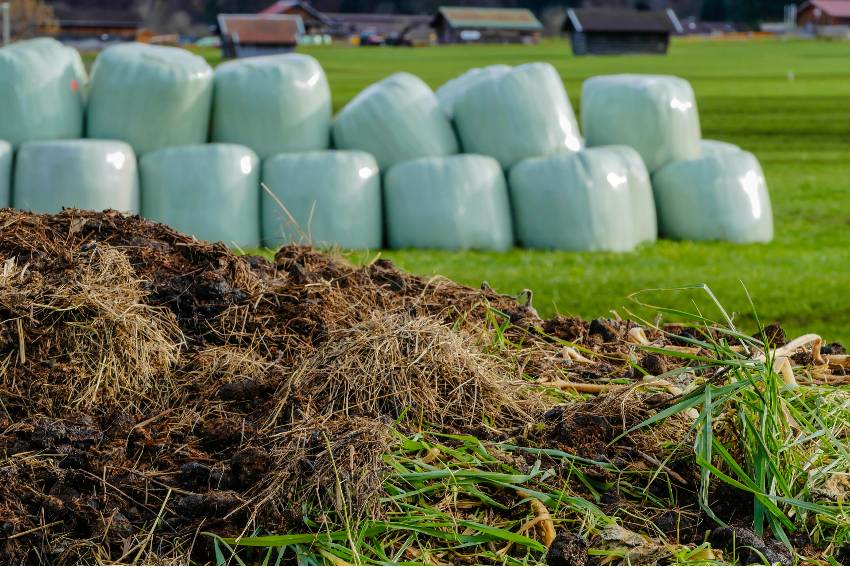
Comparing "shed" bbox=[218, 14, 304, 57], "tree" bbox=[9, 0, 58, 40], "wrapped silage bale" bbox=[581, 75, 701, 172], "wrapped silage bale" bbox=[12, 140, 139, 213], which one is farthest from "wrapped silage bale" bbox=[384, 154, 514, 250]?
"tree" bbox=[9, 0, 58, 40]

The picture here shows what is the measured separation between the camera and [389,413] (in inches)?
108

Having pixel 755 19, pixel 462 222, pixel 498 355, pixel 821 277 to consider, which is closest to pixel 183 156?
pixel 462 222

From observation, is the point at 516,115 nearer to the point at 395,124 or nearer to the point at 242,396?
the point at 395,124

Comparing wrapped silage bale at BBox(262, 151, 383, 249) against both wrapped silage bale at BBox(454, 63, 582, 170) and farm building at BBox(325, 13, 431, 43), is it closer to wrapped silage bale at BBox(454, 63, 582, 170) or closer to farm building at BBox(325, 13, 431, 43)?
wrapped silage bale at BBox(454, 63, 582, 170)

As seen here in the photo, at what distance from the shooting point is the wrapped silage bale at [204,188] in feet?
26.0

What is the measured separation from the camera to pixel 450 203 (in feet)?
26.2

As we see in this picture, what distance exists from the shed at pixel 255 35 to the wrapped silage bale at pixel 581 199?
3732cm

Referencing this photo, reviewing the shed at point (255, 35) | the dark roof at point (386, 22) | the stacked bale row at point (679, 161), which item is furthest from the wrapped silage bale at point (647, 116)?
the dark roof at point (386, 22)

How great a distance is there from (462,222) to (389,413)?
5330 mm

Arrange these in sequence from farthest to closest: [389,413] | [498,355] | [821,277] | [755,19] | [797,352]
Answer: [755,19] < [821,277] < [797,352] < [498,355] < [389,413]

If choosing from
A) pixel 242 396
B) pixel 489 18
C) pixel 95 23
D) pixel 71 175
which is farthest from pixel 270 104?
pixel 95 23

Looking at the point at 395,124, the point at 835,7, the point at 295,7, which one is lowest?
the point at 295,7

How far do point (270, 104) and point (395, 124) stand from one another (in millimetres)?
923

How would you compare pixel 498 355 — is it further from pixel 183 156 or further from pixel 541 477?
pixel 183 156
